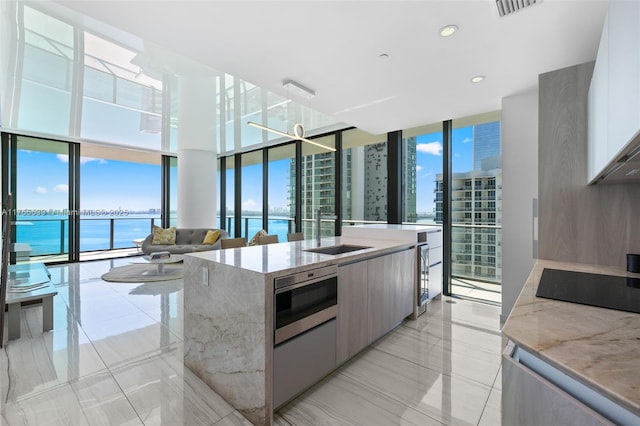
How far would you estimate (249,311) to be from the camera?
1.73 metres

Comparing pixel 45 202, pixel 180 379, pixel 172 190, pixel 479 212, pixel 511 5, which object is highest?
pixel 511 5

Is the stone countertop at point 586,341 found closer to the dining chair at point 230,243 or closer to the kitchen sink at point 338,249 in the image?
the kitchen sink at point 338,249

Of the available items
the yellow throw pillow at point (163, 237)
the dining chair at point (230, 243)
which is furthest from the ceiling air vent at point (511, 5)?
the yellow throw pillow at point (163, 237)

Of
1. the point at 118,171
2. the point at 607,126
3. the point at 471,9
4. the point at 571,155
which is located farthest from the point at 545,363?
the point at 118,171

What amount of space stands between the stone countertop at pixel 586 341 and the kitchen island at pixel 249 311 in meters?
1.21

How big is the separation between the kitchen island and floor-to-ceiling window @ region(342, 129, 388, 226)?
9.07ft

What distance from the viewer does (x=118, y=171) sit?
365 inches

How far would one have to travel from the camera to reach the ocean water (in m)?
6.86

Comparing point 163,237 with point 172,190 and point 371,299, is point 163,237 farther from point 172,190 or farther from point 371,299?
point 371,299

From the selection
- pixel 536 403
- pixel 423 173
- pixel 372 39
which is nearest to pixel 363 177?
pixel 423 173

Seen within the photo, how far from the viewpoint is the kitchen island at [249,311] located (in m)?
1.68

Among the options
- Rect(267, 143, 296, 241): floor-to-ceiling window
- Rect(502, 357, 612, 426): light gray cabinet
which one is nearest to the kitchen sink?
Rect(502, 357, 612, 426): light gray cabinet

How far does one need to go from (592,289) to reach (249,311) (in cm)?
180

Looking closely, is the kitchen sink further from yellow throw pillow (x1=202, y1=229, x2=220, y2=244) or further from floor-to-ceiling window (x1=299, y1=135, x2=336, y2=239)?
yellow throw pillow (x1=202, y1=229, x2=220, y2=244)
